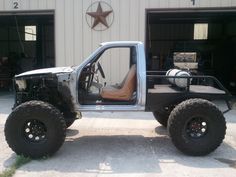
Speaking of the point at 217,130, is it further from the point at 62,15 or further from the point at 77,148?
the point at 62,15

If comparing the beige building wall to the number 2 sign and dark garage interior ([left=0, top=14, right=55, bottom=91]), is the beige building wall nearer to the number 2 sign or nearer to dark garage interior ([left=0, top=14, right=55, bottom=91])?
the number 2 sign

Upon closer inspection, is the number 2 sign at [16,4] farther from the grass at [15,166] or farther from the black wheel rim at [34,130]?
the grass at [15,166]

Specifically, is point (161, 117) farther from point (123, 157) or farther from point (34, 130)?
point (34, 130)

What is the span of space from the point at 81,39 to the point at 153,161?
674 cm

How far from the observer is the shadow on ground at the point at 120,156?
571cm

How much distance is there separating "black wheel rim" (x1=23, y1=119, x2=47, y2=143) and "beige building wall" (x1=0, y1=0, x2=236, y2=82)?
19.0ft

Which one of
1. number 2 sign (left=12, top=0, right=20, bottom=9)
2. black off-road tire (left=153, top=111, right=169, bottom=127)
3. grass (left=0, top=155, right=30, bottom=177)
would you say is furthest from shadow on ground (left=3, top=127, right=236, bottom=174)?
number 2 sign (left=12, top=0, right=20, bottom=9)

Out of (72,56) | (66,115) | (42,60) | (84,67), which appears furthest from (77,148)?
(42,60)

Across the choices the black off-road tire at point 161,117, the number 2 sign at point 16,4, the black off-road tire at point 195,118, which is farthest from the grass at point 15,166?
the number 2 sign at point 16,4

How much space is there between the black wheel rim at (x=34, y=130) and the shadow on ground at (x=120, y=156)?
403 millimetres

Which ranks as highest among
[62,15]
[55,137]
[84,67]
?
[62,15]

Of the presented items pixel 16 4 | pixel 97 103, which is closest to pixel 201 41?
pixel 16 4

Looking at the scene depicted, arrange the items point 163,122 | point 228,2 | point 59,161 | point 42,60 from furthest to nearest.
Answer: point 42,60 → point 228,2 → point 163,122 → point 59,161

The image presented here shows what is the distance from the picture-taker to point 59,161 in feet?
19.7
